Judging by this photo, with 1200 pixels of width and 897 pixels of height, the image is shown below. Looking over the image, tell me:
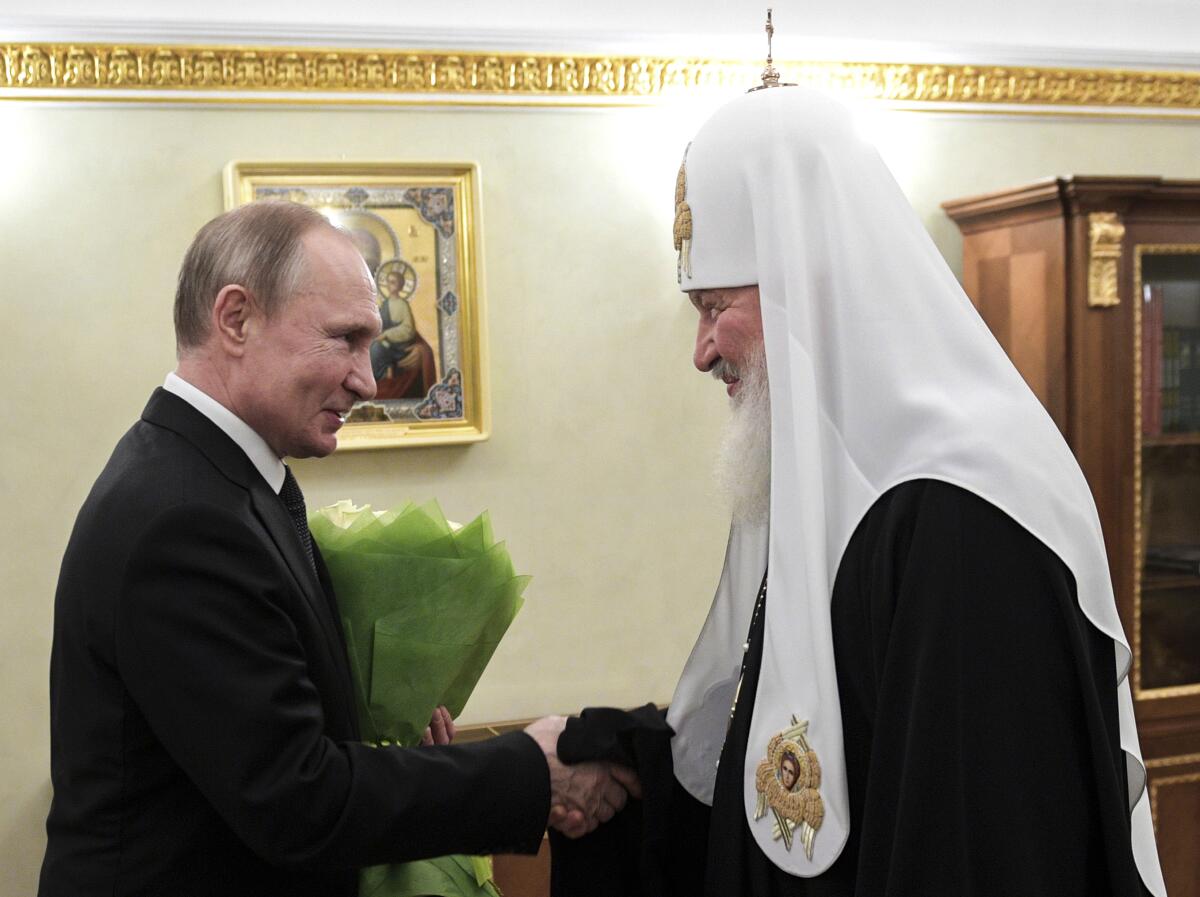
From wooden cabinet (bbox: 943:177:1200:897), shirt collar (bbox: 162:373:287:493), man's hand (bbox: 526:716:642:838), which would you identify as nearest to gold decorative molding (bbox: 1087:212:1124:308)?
wooden cabinet (bbox: 943:177:1200:897)

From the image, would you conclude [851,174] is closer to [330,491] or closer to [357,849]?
[357,849]

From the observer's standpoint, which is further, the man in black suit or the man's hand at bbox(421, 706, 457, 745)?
the man's hand at bbox(421, 706, 457, 745)

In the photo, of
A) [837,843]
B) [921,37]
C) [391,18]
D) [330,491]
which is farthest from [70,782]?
[921,37]

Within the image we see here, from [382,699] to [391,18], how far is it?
8.61 ft

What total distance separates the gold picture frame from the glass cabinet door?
2199 millimetres

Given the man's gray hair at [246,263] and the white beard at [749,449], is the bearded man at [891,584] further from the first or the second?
the man's gray hair at [246,263]

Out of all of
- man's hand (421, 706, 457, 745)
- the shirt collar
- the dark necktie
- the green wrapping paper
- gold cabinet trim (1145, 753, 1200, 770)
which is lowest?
gold cabinet trim (1145, 753, 1200, 770)

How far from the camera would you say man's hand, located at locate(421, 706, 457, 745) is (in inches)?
96.0

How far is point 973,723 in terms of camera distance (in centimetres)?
161

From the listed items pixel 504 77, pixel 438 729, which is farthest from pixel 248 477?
pixel 504 77

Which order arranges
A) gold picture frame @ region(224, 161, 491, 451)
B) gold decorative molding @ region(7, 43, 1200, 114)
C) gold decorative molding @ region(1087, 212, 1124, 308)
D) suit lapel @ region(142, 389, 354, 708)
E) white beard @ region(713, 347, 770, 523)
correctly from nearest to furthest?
suit lapel @ region(142, 389, 354, 708) < white beard @ region(713, 347, 770, 523) < gold decorative molding @ region(7, 43, 1200, 114) < gold picture frame @ region(224, 161, 491, 451) < gold decorative molding @ region(1087, 212, 1124, 308)

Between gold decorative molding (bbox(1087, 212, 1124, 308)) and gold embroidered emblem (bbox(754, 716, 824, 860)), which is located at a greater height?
gold decorative molding (bbox(1087, 212, 1124, 308))

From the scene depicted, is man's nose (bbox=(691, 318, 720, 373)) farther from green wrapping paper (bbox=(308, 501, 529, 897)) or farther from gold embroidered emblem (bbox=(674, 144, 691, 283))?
green wrapping paper (bbox=(308, 501, 529, 897))

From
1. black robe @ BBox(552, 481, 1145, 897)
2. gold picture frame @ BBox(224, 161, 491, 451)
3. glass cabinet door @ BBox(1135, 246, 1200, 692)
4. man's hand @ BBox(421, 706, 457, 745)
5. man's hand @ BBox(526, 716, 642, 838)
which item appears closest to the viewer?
black robe @ BBox(552, 481, 1145, 897)
